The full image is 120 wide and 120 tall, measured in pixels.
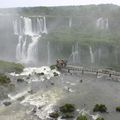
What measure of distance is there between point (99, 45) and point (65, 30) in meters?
24.9

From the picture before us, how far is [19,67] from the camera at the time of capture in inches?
2825

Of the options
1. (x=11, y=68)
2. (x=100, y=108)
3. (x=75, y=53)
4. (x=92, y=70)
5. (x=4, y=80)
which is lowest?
(x=100, y=108)

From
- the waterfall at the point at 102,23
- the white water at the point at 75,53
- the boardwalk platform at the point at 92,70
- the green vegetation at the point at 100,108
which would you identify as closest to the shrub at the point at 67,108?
the green vegetation at the point at 100,108

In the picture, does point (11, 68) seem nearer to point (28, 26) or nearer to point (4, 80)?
point (4, 80)

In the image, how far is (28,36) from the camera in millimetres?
97062

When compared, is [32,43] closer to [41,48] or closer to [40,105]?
[41,48]

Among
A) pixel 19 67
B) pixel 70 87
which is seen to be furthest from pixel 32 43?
pixel 70 87

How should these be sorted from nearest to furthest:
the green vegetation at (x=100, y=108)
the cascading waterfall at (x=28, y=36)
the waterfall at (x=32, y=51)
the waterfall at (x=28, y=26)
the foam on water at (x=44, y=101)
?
the foam on water at (x=44, y=101)
the green vegetation at (x=100, y=108)
the waterfall at (x=32, y=51)
the cascading waterfall at (x=28, y=36)
the waterfall at (x=28, y=26)

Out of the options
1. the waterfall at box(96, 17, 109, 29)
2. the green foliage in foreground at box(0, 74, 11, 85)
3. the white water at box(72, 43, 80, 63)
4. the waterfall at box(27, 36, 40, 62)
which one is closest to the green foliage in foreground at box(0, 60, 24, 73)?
the green foliage in foreground at box(0, 74, 11, 85)

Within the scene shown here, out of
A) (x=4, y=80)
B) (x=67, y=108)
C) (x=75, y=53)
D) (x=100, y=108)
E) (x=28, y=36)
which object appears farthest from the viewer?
(x=28, y=36)

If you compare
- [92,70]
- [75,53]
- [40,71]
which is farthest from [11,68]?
[75,53]

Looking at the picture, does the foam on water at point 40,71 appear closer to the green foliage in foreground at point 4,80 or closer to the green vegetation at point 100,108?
the green foliage in foreground at point 4,80

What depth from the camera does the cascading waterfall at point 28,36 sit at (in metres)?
92.9

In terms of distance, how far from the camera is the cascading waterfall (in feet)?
305
